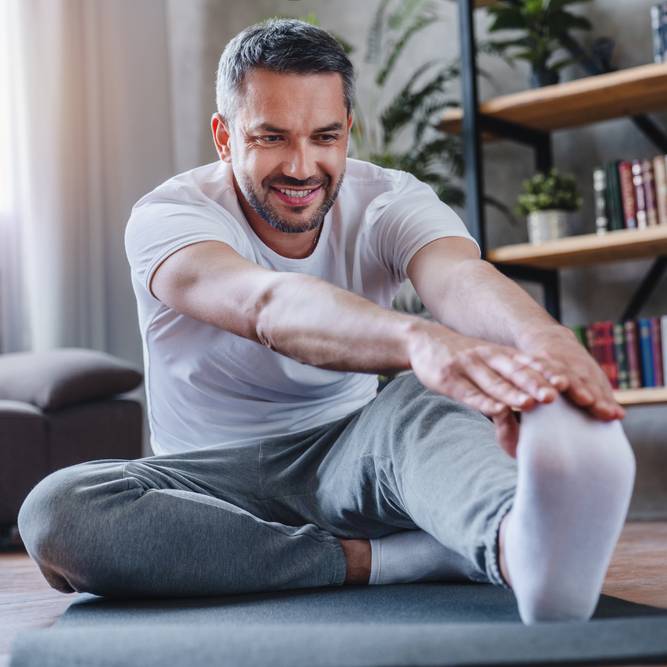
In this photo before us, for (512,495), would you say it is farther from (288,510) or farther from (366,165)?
(366,165)

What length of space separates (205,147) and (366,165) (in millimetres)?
2158

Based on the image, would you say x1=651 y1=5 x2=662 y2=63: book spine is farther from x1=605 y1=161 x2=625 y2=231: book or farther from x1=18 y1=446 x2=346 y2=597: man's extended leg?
x1=18 y1=446 x2=346 y2=597: man's extended leg

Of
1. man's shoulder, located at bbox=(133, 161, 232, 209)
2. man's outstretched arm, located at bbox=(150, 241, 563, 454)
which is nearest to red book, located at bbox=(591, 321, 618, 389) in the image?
man's shoulder, located at bbox=(133, 161, 232, 209)

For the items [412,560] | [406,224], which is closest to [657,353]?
[406,224]

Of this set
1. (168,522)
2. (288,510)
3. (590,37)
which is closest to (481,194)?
(590,37)

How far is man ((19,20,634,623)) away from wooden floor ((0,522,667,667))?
0.09m

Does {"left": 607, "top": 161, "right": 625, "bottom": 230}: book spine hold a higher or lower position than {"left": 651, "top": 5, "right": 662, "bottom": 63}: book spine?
lower

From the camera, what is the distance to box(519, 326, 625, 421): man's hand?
2.64 feet

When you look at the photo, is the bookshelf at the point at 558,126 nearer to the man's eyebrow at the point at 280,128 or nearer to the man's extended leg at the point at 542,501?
the man's eyebrow at the point at 280,128

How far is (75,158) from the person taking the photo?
3219 millimetres

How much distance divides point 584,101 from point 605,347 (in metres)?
0.62

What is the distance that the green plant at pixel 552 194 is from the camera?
2.59m

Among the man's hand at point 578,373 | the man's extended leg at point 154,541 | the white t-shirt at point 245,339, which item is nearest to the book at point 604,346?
the white t-shirt at point 245,339

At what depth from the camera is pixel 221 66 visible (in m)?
1.42
